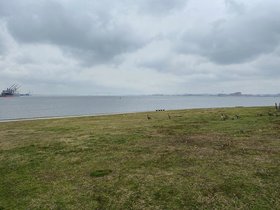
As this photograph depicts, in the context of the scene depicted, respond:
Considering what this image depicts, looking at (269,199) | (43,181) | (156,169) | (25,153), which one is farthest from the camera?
(25,153)

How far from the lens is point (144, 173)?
1166cm

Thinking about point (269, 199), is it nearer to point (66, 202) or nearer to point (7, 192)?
point (66, 202)

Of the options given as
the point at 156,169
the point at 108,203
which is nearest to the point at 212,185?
the point at 156,169

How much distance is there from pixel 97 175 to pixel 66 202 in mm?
2597

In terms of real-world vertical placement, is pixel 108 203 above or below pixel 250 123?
below

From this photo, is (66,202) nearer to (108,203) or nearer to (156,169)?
(108,203)

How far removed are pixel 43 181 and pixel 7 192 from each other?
1.45 m

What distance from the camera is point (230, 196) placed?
9.23 m

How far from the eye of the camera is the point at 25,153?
1585cm

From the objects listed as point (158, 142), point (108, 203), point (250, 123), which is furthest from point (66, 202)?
point (250, 123)

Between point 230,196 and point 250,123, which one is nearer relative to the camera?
point 230,196

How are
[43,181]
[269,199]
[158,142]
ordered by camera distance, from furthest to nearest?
[158,142] → [43,181] → [269,199]

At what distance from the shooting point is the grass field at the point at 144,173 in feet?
29.8

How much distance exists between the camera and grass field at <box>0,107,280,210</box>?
9.07 m
